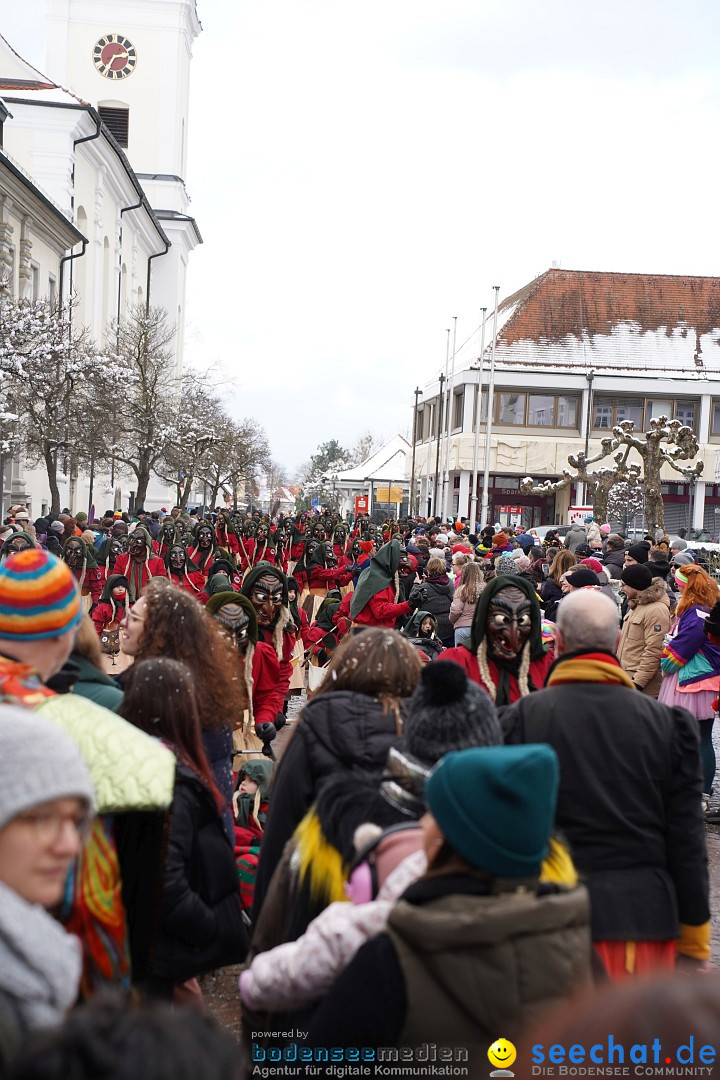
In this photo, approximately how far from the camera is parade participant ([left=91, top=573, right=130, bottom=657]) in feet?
34.2

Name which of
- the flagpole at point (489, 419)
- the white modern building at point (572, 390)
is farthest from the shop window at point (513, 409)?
the flagpole at point (489, 419)

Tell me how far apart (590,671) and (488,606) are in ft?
6.97

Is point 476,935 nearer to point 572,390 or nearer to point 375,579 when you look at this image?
point 375,579

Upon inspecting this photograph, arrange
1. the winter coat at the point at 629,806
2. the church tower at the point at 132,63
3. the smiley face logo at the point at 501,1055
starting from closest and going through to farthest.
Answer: the smiley face logo at the point at 501,1055
the winter coat at the point at 629,806
the church tower at the point at 132,63

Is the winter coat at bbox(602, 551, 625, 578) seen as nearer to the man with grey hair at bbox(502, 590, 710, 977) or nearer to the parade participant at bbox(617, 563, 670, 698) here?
the parade participant at bbox(617, 563, 670, 698)

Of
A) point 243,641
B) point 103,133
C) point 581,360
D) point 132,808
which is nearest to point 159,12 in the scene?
point 103,133

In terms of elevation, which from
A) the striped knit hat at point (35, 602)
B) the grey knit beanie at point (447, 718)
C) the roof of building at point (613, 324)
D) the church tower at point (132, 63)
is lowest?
the grey knit beanie at point (447, 718)

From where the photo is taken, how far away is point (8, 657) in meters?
3.36

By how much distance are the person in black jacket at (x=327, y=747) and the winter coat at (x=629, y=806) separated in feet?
1.46

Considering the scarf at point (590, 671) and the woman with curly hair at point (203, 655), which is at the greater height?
the scarf at point (590, 671)

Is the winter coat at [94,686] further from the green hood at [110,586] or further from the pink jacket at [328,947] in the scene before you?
the green hood at [110,586]

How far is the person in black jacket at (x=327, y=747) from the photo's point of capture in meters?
3.80

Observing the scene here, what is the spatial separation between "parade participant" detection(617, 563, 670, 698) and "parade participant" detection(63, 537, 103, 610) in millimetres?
5914

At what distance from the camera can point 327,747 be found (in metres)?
3.84
